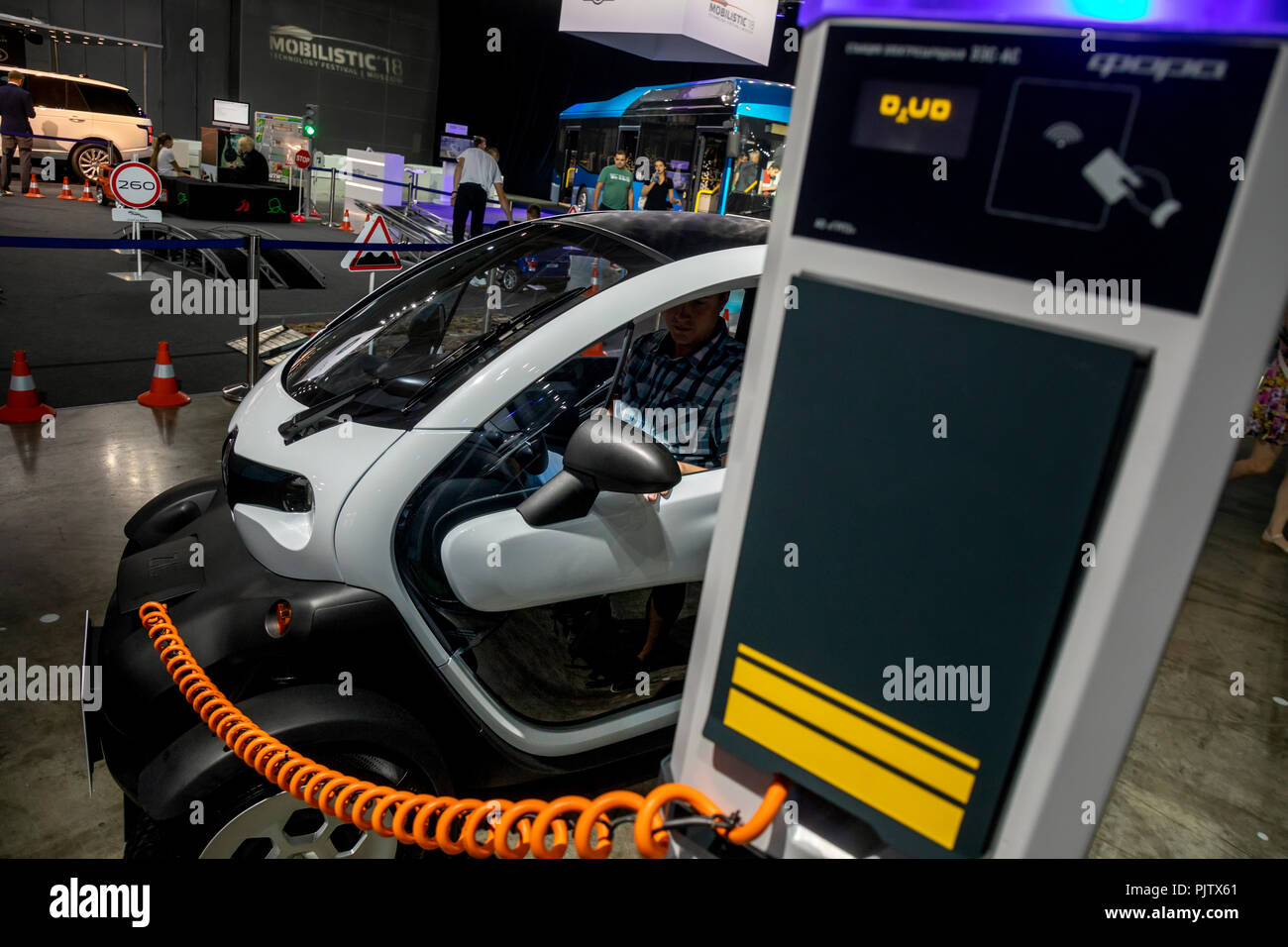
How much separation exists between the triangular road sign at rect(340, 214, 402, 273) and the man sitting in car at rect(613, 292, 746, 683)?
3908 mm

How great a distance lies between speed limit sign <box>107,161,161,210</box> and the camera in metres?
6.21

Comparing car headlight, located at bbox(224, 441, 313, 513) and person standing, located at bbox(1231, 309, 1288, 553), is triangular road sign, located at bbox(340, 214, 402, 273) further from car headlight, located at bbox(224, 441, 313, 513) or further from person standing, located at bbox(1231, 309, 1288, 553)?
person standing, located at bbox(1231, 309, 1288, 553)

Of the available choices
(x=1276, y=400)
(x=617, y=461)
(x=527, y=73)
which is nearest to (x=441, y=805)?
(x=617, y=461)

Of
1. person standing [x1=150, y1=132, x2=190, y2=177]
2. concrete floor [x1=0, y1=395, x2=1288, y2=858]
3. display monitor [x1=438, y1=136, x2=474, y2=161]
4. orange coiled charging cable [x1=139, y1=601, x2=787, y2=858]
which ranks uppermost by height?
display monitor [x1=438, y1=136, x2=474, y2=161]

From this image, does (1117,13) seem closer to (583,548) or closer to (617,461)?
(617,461)

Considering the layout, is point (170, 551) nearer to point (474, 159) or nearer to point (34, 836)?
point (34, 836)

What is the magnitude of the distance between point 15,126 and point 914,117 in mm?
16457

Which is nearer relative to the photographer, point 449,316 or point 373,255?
point 449,316

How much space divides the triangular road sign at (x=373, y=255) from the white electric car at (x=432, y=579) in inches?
158

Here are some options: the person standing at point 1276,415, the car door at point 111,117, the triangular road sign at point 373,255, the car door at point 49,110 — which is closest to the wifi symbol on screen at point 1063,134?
the person standing at point 1276,415

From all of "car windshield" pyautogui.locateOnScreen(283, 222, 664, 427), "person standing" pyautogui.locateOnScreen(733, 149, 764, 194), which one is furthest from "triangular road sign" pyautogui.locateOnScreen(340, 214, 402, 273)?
"person standing" pyautogui.locateOnScreen(733, 149, 764, 194)

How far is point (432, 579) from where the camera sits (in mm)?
1781

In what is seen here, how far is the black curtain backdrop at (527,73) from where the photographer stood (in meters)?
21.8
